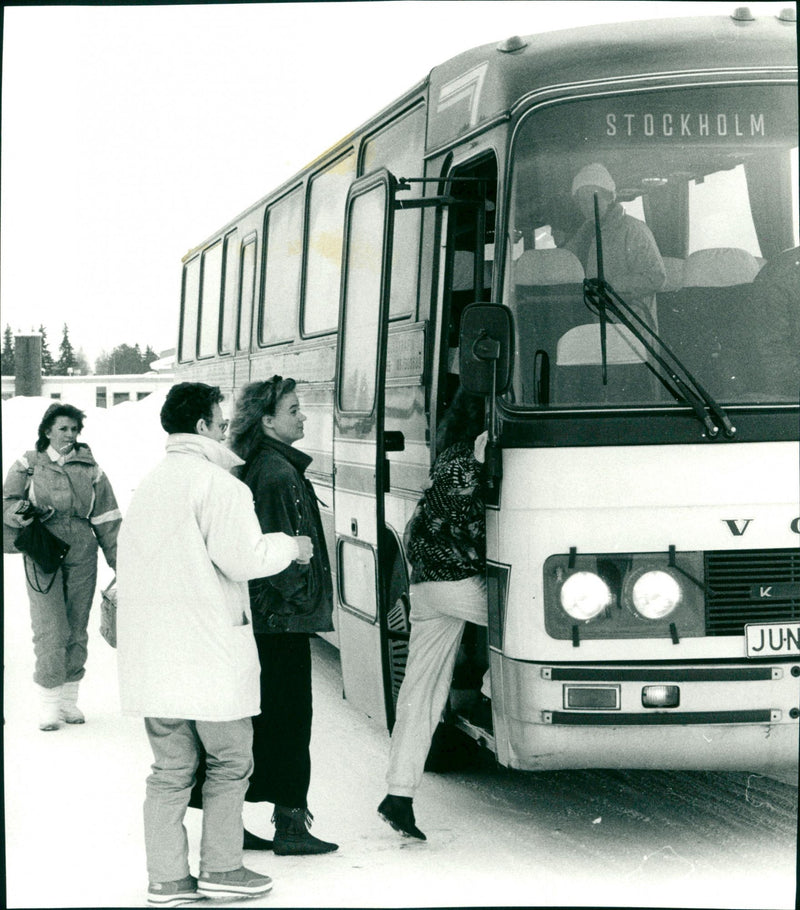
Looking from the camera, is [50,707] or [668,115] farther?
[50,707]

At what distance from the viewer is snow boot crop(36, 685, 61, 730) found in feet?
24.8

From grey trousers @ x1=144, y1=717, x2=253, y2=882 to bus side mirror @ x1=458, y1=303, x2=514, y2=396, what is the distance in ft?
5.15

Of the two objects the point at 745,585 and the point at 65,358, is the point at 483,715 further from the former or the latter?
the point at 65,358

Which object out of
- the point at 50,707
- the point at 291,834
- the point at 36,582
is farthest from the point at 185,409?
the point at 50,707

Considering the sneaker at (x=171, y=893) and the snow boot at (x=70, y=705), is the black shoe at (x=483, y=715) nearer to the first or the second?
→ the sneaker at (x=171, y=893)

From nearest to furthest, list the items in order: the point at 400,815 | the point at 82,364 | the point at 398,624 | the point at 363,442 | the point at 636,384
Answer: the point at 636,384 → the point at 400,815 → the point at 363,442 → the point at 398,624 → the point at 82,364

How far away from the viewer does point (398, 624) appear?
22.0 feet

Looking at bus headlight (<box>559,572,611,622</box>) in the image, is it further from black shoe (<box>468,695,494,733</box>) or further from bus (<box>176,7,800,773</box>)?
black shoe (<box>468,695,494,733</box>)

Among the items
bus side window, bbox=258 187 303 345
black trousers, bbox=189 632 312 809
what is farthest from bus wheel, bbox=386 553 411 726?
bus side window, bbox=258 187 303 345

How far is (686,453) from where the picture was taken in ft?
16.4

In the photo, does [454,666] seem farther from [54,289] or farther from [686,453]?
[54,289]

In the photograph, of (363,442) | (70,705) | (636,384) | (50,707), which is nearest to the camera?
(636,384)

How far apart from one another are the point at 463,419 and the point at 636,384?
83 cm

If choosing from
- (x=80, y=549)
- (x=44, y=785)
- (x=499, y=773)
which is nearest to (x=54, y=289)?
(x=80, y=549)
